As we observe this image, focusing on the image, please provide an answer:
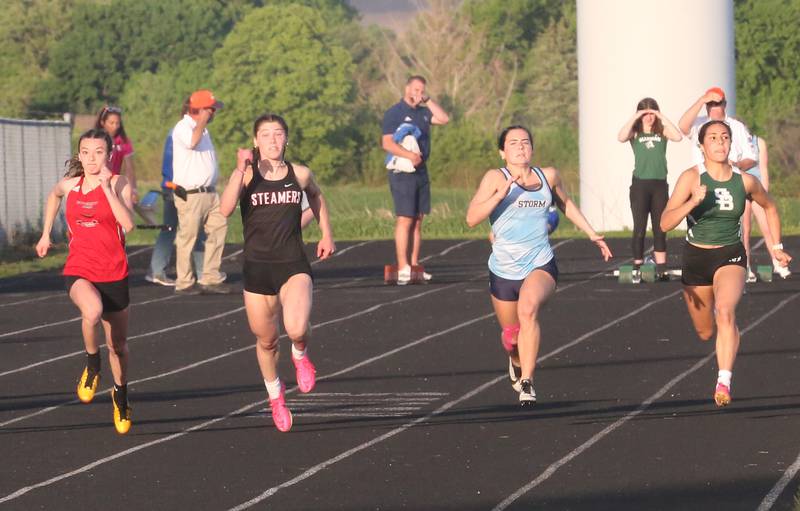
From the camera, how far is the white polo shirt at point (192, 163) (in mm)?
18812

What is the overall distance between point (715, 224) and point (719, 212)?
8 centimetres

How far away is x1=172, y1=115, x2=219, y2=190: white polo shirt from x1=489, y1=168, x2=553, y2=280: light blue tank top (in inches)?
291

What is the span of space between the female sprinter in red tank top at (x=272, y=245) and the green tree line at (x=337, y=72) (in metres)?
41.8

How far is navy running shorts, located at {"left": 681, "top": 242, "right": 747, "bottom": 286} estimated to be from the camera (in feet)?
38.3

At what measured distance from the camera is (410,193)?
19609 millimetres

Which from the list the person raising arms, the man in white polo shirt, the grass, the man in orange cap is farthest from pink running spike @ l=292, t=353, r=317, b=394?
the grass

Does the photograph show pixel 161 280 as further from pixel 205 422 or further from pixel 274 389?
pixel 274 389

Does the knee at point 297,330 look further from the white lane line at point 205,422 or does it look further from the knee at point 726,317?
the knee at point 726,317

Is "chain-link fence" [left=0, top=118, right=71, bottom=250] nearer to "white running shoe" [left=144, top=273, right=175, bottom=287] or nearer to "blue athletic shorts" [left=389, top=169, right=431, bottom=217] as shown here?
"white running shoe" [left=144, top=273, right=175, bottom=287]

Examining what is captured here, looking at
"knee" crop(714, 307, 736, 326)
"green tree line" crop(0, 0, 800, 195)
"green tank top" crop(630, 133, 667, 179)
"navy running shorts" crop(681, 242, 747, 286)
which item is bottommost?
"knee" crop(714, 307, 736, 326)

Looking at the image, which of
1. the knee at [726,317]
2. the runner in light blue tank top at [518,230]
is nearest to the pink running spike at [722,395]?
the knee at [726,317]

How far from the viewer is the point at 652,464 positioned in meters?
9.56

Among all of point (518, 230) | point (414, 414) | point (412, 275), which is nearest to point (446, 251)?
point (412, 275)

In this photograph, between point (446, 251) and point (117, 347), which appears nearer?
point (117, 347)
